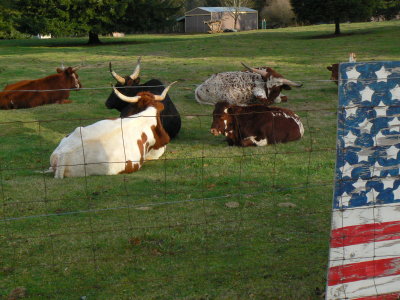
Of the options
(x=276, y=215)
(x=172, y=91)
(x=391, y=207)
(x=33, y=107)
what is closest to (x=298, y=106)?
(x=172, y=91)

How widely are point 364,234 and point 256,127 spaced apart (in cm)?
635

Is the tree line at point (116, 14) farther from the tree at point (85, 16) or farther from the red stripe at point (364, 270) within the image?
the red stripe at point (364, 270)

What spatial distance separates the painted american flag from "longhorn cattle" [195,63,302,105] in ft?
32.3

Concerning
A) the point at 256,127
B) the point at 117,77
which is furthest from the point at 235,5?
the point at 256,127

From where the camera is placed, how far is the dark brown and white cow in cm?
1095

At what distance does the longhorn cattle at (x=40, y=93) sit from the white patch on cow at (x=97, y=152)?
22.5 ft

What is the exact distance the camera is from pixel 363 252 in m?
4.77

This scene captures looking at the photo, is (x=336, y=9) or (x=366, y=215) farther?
(x=336, y=9)

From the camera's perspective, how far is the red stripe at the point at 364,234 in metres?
4.67

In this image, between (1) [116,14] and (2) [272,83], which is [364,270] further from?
(1) [116,14]

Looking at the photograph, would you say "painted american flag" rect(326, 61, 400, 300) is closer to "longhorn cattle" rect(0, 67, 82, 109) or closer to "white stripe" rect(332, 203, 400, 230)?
"white stripe" rect(332, 203, 400, 230)

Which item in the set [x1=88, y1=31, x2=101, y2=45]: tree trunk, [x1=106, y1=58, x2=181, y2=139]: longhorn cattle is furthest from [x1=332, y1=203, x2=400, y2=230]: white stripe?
[x1=88, y1=31, x2=101, y2=45]: tree trunk

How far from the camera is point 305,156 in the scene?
983 cm

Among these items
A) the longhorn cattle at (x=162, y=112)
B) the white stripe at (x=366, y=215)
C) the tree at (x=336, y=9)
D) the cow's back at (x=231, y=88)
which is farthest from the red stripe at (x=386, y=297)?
the tree at (x=336, y=9)
